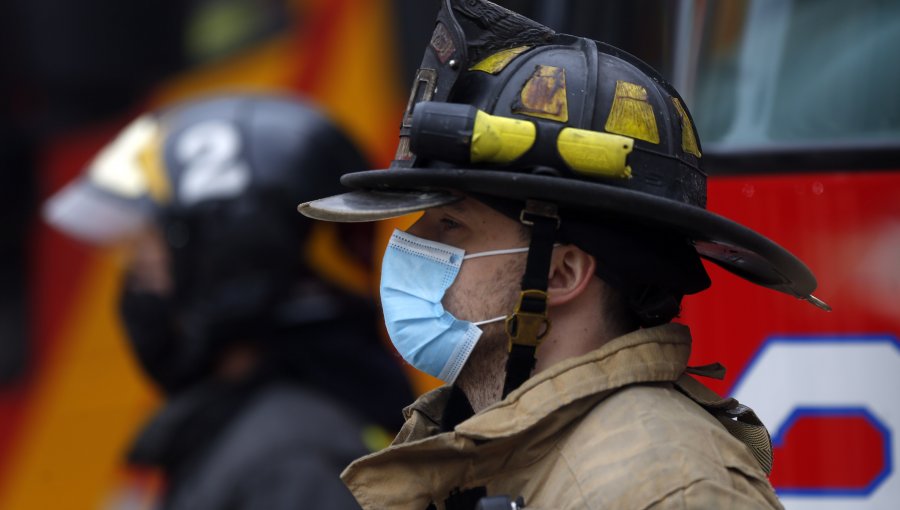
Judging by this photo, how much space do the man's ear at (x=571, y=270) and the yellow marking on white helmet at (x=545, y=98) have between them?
0.23 metres

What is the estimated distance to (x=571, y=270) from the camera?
6.97 ft

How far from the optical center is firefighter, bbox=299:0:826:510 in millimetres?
1921

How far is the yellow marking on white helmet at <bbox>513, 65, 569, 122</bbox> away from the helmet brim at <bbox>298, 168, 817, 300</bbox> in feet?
0.45

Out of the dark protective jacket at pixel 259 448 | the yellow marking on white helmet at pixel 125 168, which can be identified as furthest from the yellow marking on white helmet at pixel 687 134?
the yellow marking on white helmet at pixel 125 168

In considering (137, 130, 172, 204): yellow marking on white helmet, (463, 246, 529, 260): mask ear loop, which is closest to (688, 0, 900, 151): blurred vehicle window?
(463, 246, 529, 260): mask ear loop

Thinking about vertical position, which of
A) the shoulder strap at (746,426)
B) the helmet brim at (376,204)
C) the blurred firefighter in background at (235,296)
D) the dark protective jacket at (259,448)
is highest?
the helmet brim at (376,204)

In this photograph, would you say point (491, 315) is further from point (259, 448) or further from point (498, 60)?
point (259, 448)

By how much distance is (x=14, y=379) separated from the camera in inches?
218

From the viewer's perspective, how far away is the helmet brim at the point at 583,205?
6.45ft

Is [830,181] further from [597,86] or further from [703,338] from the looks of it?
[597,86]

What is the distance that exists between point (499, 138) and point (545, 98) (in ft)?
0.48

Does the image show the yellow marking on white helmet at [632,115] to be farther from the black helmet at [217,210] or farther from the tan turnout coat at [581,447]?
the black helmet at [217,210]

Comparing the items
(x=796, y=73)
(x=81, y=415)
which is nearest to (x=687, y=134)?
(x=796, y=73)

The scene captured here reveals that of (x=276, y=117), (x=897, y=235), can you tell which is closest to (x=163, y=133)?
(x=276, y=117)
